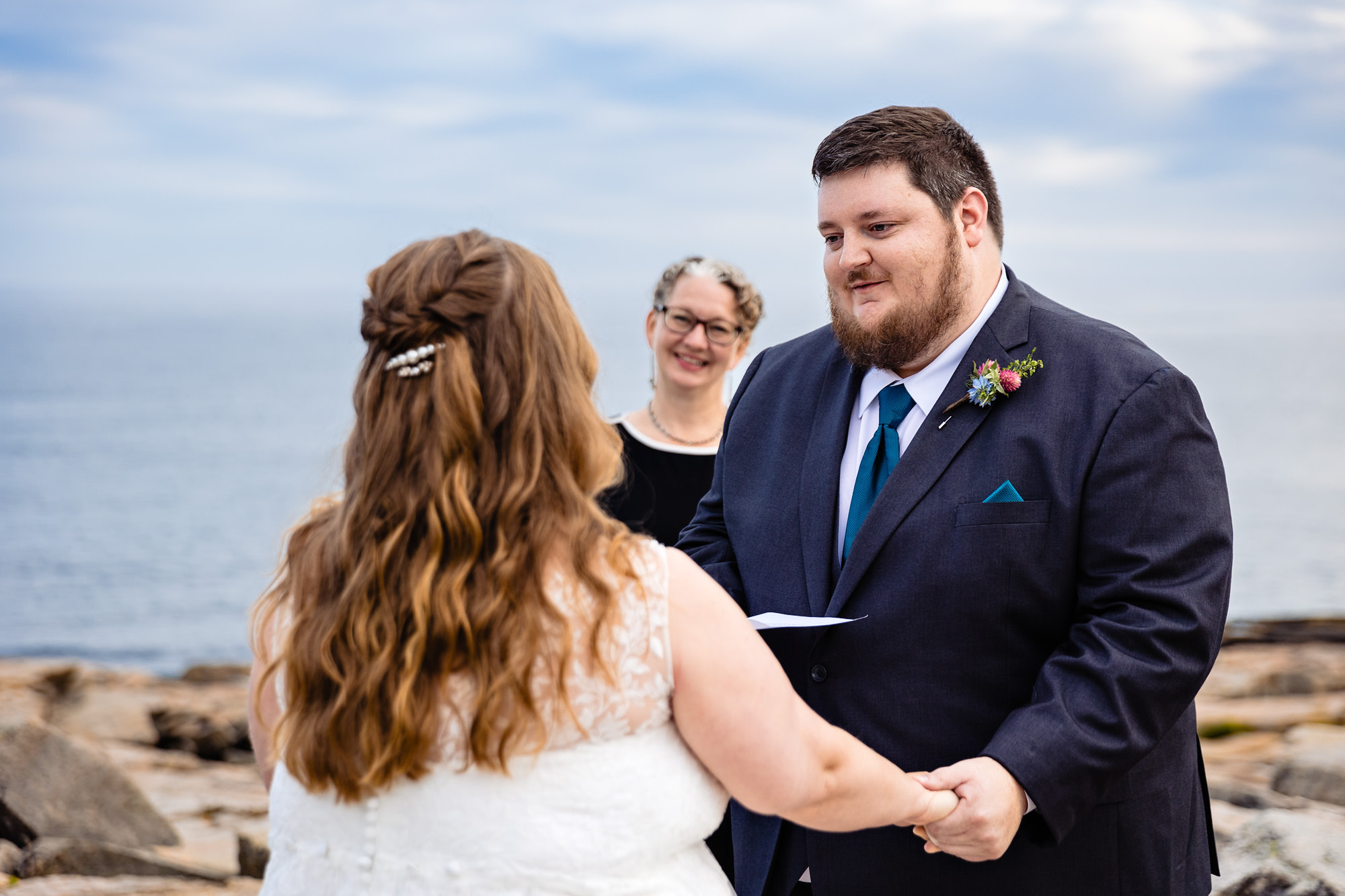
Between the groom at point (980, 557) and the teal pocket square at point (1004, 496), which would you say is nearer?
the groom at point (980, 557)

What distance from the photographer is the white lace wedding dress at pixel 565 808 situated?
166 cm

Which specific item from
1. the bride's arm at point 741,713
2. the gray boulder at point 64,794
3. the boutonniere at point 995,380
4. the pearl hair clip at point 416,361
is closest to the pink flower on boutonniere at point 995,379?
the boutonniere at point 995,380

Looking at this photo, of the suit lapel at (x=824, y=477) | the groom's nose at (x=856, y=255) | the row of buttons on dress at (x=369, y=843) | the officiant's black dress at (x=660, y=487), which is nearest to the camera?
the row of buttons on dress at (x=369, y=843)

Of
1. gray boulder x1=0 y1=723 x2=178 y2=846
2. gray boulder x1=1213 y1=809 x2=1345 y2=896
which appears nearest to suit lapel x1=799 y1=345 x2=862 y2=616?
gray boulder x1=1213 y1=809 x2=1345 y2=896

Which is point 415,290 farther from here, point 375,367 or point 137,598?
point 137,598

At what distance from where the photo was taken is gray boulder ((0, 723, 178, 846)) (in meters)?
5.20

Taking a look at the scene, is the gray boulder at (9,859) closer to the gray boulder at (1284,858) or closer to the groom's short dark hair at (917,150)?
the groom's short dark hair at (917,150)

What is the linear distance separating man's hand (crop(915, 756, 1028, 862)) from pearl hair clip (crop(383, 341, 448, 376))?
1152 millimetres

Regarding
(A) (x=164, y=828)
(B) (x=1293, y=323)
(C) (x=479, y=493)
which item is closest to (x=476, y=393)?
(C) (x=479, y=493)

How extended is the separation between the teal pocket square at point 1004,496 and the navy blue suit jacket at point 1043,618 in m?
0.01

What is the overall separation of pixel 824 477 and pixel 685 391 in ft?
6.14

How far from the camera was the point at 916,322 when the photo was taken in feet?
8.20

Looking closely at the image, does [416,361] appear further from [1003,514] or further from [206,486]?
[206,486]

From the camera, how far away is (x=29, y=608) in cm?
2270
